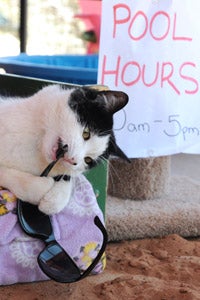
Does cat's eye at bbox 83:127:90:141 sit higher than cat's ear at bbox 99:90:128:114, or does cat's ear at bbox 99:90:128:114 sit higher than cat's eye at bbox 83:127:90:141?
cat's ear at bbox 99:90:128:114

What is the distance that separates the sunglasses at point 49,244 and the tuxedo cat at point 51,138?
17 mm

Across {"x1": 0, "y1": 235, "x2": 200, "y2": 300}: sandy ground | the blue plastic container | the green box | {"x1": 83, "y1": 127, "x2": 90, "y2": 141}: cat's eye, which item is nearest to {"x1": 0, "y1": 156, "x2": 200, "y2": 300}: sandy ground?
{"x1": 0, "y1": 235, "x2": 200, "y2": 300}: sandy ground

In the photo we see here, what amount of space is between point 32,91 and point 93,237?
33 centimetres

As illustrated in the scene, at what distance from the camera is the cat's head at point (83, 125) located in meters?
0.79

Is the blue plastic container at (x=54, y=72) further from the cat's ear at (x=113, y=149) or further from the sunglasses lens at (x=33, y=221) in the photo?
the sunglasses lens at (x=33, y=221)

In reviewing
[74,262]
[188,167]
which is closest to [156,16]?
[74,262]

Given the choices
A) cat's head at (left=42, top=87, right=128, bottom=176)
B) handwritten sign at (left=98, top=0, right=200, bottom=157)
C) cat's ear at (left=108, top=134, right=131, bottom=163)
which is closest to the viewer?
cat's head at (left=42, top=87, right=128, bottom=176)

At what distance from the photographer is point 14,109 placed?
2.85 ft

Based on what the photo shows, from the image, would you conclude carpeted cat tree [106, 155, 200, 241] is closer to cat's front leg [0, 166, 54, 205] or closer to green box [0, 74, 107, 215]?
green box [0, 74, 107, 215]

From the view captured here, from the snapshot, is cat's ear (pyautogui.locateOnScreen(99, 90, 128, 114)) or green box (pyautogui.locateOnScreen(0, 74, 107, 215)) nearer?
cat's ear (pyautogui.locateOnScreen(99, 90, 128, 114))

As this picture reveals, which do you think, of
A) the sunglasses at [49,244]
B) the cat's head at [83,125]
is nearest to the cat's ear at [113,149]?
the cat's head at [83,125]

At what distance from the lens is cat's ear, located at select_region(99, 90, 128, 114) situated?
83 centimetres

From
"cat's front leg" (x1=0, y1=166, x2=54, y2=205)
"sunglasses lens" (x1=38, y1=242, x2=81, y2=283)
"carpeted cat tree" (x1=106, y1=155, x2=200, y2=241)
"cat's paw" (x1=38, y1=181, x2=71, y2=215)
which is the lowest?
"carpeted cat tree" (x1=106, y1=155, x2=200, y2=241)

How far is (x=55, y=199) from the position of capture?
0.82 m
